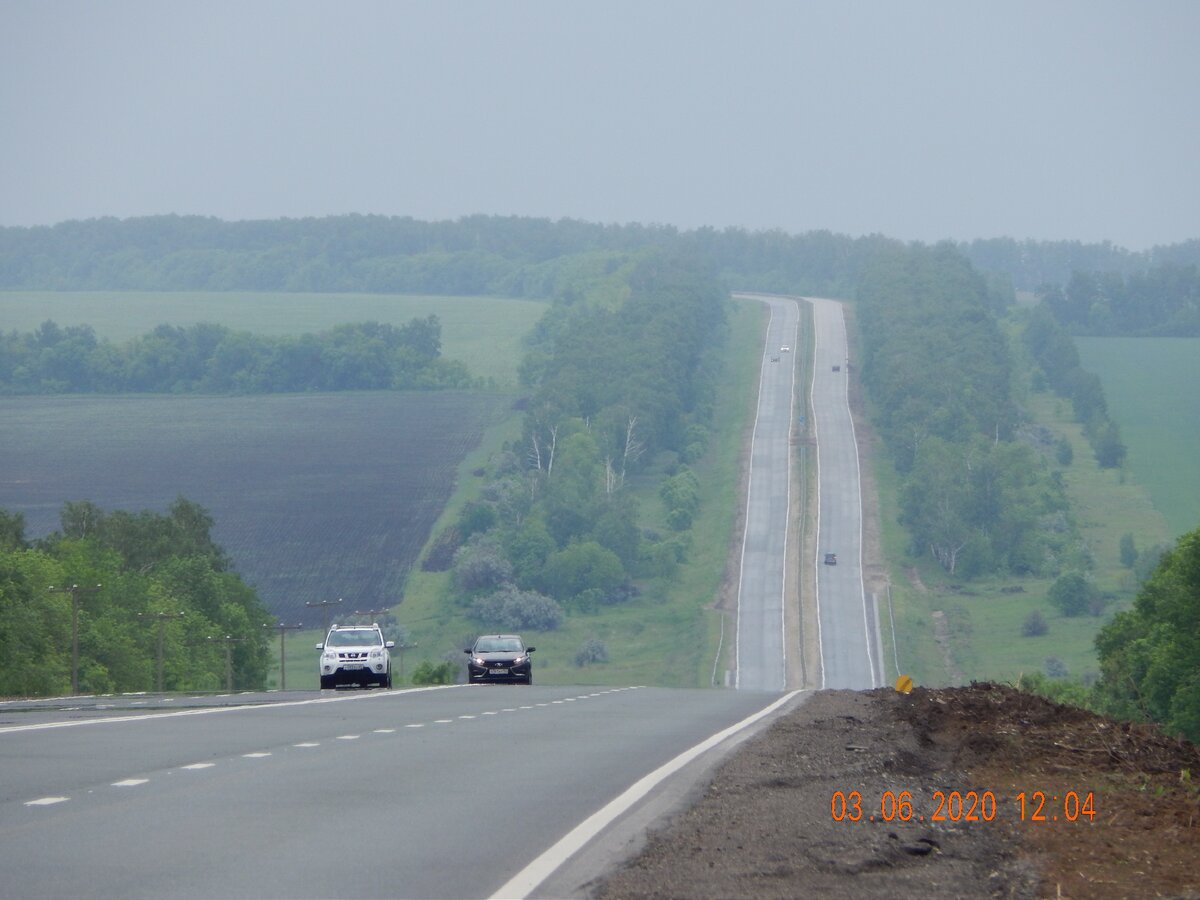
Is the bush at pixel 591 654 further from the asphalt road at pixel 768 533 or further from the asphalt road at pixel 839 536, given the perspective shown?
the asphalt road at pixel 839 536

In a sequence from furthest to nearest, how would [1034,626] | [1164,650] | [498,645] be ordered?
[1034,626] < [1164,650] < [498,645]

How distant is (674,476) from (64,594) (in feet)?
194

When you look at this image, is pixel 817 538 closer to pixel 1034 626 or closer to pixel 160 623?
pixel 1034 626

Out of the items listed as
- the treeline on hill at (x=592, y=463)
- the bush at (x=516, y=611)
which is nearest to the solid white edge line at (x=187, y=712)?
the bush at (x=516, y=611)

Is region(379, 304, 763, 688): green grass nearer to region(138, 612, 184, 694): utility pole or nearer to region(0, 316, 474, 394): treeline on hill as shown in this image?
region(138, 612, 184, 694): utility pole

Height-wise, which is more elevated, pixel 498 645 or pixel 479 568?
pixel 498 645

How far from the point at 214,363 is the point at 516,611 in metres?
60.2

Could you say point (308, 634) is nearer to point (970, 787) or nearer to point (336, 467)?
point (336, 467)

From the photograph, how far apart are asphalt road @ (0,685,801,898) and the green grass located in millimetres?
56694

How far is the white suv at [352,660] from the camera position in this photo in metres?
36.6

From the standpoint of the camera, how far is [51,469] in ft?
331

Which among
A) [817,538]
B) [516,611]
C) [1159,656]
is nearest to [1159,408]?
[817,538]

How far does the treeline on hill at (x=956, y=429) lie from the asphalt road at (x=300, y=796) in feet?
286
